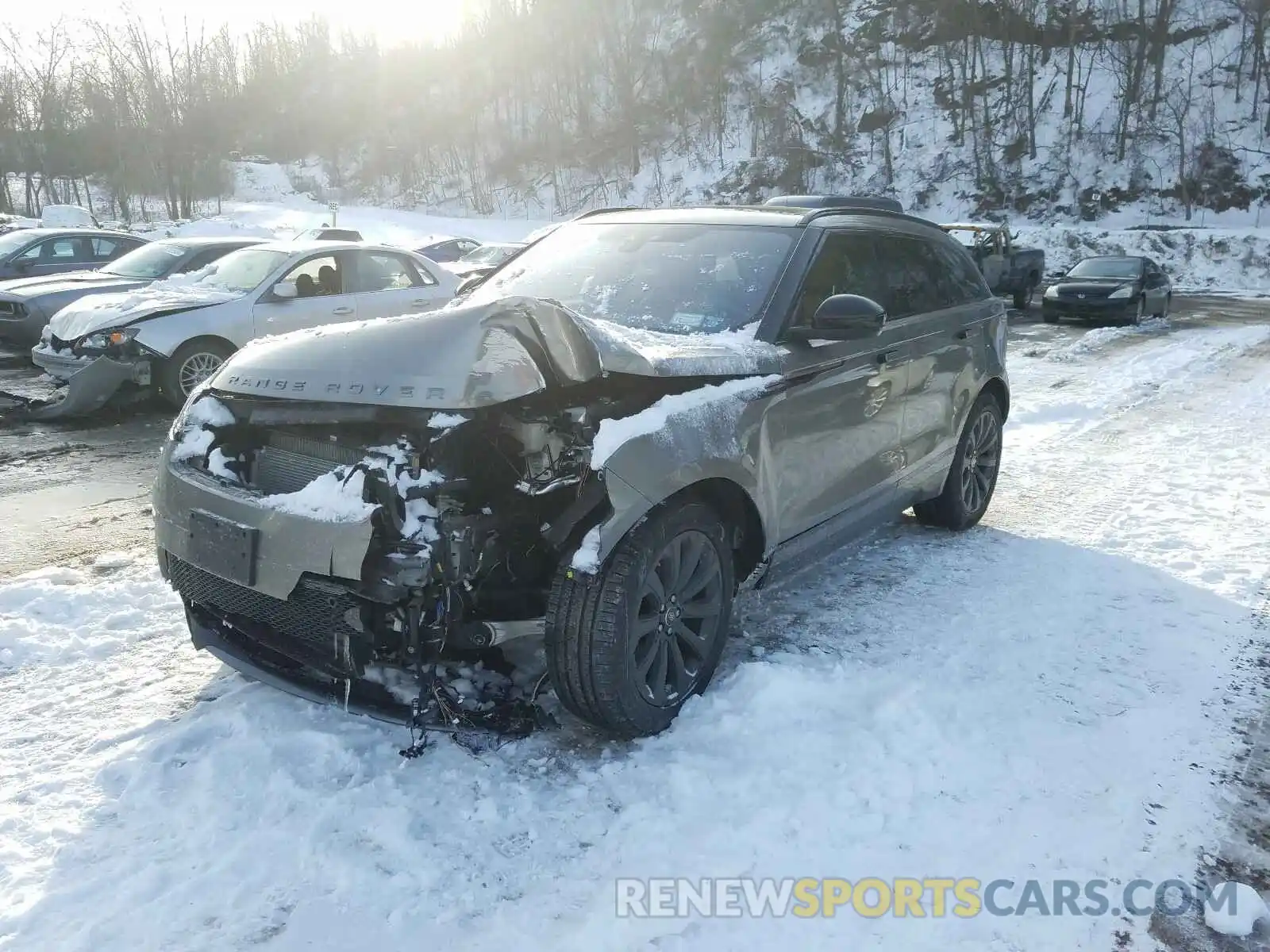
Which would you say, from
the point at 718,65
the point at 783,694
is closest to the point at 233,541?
the point at 783,694

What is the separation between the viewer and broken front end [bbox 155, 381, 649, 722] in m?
2.84

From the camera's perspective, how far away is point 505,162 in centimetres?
5750

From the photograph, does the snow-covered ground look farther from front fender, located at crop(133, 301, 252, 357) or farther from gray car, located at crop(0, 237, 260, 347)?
gray car, located at crop(0, 237, 260, 347)

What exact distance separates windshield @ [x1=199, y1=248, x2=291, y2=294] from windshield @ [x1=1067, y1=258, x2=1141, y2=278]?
1505 cm

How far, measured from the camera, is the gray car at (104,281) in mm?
10570

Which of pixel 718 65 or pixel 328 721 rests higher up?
pixel 718 65

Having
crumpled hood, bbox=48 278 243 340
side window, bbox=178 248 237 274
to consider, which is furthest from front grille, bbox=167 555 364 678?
side window, bbox=178 248 237 274

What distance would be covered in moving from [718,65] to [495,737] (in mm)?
53359

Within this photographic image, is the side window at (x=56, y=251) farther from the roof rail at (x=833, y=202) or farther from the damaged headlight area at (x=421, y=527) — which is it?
the damaged headlight area at (x=421, y=527)

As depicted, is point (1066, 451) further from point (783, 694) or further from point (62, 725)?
point (62, 725)

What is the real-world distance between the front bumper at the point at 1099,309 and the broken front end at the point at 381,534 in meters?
16.3

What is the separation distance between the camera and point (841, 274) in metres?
4.27

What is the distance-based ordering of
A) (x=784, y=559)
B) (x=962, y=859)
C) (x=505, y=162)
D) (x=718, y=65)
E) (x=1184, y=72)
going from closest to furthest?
(x=962, y=859), (x=784, y=559), (x=1184, y=72), (x=718, y=65), (x=505, y=162)

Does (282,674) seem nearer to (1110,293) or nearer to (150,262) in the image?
(150,262)
